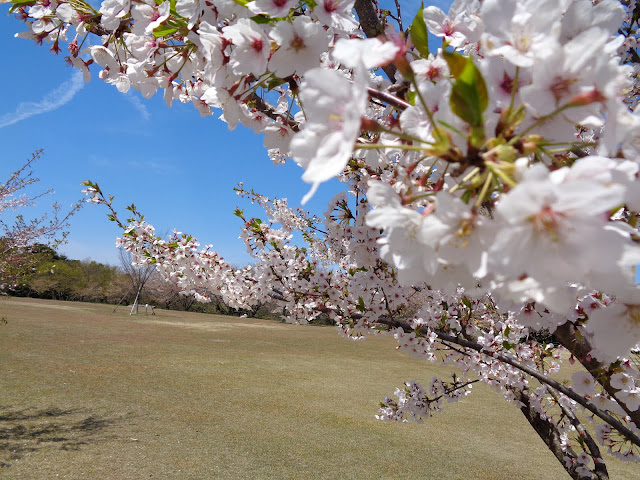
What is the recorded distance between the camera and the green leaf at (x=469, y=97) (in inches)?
15.5

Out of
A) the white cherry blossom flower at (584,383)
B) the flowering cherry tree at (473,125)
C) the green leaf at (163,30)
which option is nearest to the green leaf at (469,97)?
the flowering cherry tree at (473,125)

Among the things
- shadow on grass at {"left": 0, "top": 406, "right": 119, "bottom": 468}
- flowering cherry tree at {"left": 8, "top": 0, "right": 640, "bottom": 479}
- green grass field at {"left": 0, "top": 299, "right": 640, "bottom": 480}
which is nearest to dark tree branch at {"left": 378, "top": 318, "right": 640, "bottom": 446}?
flowering cherry tree at {"left": 8, "top": 0, "right": 640, "bottom": 479}

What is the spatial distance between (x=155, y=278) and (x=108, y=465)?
29.1 metres

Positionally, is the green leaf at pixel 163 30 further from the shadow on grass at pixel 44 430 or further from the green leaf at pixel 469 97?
the shadow on grass at pixel 44 430

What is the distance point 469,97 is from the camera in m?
0.40

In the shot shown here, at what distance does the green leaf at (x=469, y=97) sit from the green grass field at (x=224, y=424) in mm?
4825

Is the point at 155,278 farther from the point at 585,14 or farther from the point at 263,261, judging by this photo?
the point at 585,14

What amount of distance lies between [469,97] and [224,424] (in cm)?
643

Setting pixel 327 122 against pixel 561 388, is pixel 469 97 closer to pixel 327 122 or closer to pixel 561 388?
pixel 327 122

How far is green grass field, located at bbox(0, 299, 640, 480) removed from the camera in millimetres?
4500

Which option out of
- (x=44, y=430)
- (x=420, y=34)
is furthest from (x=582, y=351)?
(x=44, y=430)

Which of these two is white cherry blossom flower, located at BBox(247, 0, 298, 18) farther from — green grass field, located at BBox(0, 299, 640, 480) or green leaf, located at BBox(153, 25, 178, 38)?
green grass field, located at BBox(0, 299, 640, 480)

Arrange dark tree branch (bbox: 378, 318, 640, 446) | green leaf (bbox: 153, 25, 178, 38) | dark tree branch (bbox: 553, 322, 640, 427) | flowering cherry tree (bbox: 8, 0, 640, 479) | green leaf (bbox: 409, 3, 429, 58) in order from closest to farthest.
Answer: flowering cherry tree (bbox: 8, 0, 640, 479), green leaf (bbox: 409, 3, 429, 58), green leaf (bbox: 153, 25, 178, 38), dark tree branch (bbox: 553, 322, 640, 427), dark tree branch (bbox: 378, 318, 640, 446)

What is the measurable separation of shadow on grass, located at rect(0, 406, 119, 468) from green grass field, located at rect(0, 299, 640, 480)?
0.01 meters
